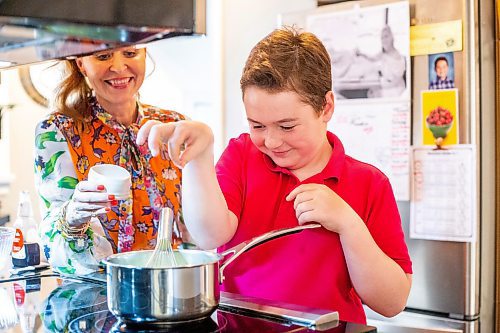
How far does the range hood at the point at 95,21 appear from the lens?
78 cm

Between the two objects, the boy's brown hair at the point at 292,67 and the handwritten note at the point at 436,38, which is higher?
the handwritten note at the point at 436,38

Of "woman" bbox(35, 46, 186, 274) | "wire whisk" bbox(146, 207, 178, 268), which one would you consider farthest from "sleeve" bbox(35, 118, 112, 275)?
"wire whisk" bbox(146, 207, 178, 268)

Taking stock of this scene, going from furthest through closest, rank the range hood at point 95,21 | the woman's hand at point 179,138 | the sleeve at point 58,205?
1. the sleeve at point 58,205
2. the woman's hand at point 179,138
3. the range hood at point 95,21

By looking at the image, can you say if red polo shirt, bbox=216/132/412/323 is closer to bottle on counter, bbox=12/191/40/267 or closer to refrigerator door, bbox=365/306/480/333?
bottle on counter, bbox=12/191/40/267

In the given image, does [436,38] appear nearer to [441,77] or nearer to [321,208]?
[441,77]

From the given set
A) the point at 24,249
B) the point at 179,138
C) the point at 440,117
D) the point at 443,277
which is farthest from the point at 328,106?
the point at 443,277

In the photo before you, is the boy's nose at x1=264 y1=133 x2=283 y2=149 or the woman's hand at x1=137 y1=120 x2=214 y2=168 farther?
the boy's nose at x1=264 y1=133 x2=283 y2=149

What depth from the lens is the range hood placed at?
78 cm

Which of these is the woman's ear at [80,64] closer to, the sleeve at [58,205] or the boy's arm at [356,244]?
the sleeve at [58,205]

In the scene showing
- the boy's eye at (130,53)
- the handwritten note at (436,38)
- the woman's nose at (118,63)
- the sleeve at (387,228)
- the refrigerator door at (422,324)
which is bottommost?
the refrigerator door at (422,324)

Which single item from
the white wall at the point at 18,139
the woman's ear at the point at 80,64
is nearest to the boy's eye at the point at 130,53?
the woman's ear at the point at 80,64

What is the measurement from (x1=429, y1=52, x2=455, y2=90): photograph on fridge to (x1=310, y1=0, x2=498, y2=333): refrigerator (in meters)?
0.02

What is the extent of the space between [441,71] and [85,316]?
1.39 meters

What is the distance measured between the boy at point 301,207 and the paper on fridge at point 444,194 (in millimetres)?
824
